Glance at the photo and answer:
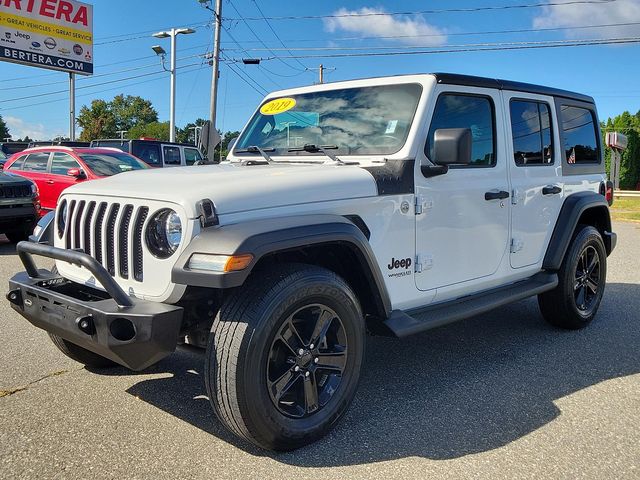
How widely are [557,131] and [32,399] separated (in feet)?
14.6

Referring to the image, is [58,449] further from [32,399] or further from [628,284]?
[628,284]

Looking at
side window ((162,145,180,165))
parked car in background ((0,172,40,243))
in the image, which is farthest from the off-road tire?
side window ((162,145,180,165))

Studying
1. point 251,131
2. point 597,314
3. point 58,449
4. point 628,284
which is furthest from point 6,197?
point 628,284

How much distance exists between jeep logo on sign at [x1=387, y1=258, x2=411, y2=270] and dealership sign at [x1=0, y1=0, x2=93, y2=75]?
24.6m

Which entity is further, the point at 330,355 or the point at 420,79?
the point at 420,79

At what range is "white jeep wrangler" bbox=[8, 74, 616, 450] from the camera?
269 centimetres

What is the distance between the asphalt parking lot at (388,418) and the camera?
2.80 metres

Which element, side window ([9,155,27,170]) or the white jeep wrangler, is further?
side window ([9,155,27,170])

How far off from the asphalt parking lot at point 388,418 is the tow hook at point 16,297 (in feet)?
2.09

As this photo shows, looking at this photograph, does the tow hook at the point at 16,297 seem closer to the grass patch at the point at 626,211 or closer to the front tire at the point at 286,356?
the front tire at the point at 286,356

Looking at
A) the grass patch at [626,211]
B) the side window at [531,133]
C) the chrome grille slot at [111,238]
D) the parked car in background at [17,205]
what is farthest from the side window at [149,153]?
the chrome grille slot at [111,238]

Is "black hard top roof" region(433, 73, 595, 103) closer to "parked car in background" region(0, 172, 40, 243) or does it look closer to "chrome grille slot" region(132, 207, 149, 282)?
"chrome grille slot" region(132, 207, 149, 282)

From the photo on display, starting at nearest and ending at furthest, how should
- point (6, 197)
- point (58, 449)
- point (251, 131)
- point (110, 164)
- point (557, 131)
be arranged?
1. point (58, 449)
2. point (251, 131)
3. point (557, 131)
4. point (6, 197)
5. point (110, 164)

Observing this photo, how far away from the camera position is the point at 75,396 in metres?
3.55
